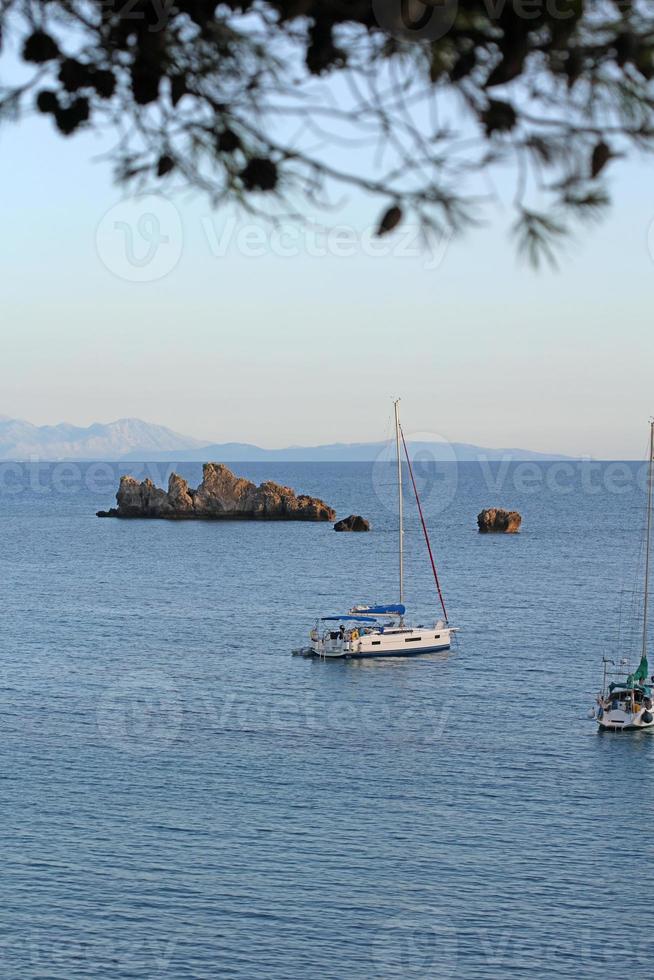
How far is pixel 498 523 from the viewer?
160 m

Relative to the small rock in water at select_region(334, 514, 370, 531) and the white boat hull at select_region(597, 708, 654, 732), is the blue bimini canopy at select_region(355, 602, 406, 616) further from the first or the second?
the small rock in water at select_region(334, 514, 370, 531)

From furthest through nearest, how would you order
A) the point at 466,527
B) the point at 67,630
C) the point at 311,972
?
the point at 466,527
the point at 67,630
the point at 311,972

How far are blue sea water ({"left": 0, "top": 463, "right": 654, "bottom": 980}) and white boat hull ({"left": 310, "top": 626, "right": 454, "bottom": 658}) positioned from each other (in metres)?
1.29

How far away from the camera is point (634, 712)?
184ft

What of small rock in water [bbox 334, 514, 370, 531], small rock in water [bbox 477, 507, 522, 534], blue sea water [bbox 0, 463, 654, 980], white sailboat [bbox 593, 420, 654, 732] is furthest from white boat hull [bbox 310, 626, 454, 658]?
small rock in water [bbox 477, 507, 522, 534]

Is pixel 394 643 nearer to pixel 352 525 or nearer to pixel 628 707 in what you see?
pixel 628 707

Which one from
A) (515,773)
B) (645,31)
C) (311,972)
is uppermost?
(645,31)

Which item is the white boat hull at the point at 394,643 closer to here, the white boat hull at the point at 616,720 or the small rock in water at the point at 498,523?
the white boat hull at the point at 616,720

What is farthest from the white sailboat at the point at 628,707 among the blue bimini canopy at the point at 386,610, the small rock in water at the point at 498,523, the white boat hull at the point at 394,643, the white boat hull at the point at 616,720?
the small rock in water at the point at 498,523

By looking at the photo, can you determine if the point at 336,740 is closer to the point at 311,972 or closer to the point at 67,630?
the point at 311,972

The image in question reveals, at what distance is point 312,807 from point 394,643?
30.0 meters

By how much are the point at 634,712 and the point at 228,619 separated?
39964 mm

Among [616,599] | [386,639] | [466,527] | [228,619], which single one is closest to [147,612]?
[228,619]

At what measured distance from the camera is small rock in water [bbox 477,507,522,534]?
15950cm
